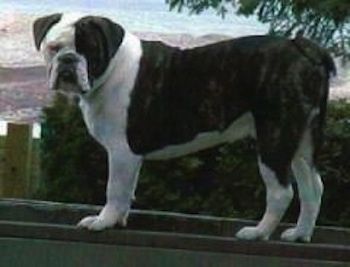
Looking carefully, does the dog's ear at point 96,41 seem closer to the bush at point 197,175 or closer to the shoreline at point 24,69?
the bush at point 197,175

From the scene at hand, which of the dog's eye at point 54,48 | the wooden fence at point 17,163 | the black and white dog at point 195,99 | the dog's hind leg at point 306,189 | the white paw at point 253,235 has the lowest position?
the wooden fence at point 17,163

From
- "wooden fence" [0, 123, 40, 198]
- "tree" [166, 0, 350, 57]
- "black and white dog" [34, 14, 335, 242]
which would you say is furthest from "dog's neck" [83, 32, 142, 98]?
"wooden fence" [0, 123, 40, 198]

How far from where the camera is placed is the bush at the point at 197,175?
19.3 ft

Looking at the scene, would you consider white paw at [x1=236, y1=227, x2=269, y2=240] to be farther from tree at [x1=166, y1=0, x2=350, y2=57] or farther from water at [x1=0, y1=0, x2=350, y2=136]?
water at [x1=0, y1=0, x2=350, y2=136]

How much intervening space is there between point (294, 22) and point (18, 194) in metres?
2.09

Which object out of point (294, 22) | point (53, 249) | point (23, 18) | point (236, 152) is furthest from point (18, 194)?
point (53, 249)

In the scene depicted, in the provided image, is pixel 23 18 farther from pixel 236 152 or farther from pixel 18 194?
pixel 236 152

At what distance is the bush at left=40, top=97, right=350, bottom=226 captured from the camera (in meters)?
5.88

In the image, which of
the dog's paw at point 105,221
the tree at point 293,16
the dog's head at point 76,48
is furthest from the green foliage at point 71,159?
the dog's head at point 76,48

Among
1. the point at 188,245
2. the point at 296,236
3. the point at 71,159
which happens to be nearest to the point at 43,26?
the point at 188,245

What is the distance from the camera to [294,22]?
5.79 metres

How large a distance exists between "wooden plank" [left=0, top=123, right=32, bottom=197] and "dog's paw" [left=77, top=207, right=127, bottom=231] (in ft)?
10.5

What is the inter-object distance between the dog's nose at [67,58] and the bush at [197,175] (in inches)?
94.1

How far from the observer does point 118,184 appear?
360cm
